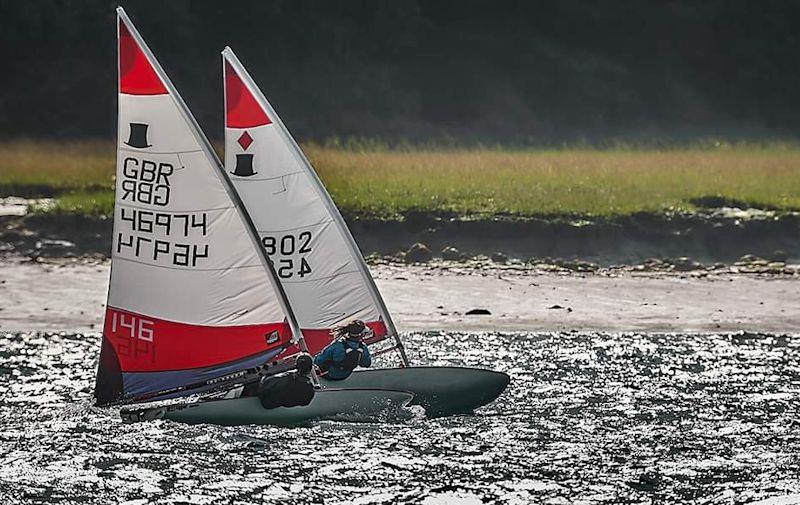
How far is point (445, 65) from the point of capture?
6406 centimetres

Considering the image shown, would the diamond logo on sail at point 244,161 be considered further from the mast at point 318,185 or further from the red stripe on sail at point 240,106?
the mast at point 318,185

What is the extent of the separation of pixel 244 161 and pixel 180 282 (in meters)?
2.03

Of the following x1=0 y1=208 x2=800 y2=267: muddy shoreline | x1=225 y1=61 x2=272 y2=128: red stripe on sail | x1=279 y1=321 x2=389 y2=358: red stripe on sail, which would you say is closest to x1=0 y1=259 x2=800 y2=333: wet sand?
x1=0 y1=208 x2=800 y2=267: muddy shoreline

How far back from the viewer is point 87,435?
15.2 metres

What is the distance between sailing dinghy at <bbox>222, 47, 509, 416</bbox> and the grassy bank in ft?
41.4

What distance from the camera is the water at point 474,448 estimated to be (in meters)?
13.1

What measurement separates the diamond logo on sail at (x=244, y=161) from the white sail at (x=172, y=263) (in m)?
1.75

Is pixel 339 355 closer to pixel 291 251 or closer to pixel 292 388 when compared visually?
pixel 292 388

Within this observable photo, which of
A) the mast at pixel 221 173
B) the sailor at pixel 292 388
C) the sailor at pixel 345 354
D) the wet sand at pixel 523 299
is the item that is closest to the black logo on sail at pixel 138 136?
the mast at pixel 221 173

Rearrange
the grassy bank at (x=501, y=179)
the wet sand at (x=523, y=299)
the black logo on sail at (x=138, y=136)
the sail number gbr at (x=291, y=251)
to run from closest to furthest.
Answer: the black logo on sail at (x=138, y=136) < the sail number gbr at (x=291, y=251) < the wet sand at (x=523, y=299) < the grassy bank at (x=501, y=179)

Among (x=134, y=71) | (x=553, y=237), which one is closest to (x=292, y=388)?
(x=134, y=71)

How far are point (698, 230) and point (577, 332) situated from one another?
7.75 meters

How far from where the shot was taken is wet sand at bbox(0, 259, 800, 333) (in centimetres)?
2295

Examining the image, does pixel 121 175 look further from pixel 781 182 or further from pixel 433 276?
pixel 781 182
